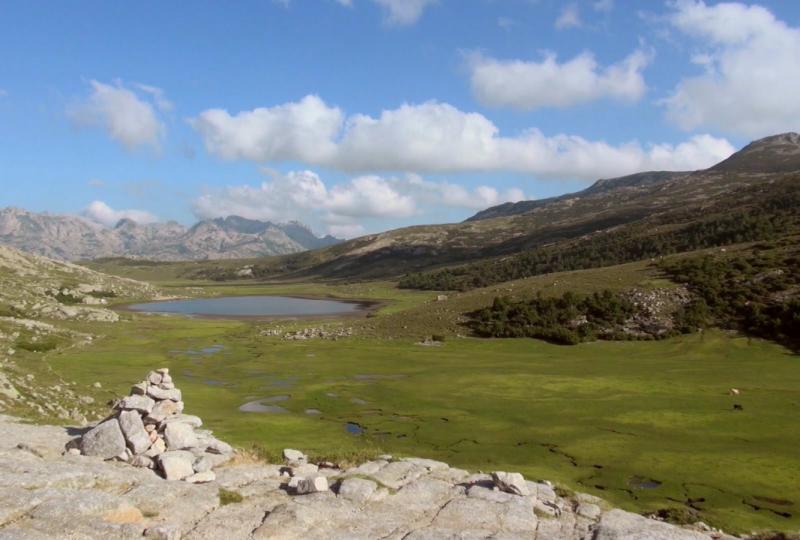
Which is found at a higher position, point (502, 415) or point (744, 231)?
point (744, 231)

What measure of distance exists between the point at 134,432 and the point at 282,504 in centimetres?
898

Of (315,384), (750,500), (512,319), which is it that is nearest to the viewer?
(750,500)

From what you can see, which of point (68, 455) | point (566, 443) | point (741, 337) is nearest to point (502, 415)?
point (566, 443)

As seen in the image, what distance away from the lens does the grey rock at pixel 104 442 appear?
26.1 m

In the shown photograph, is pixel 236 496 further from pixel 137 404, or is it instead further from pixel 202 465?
pixel 137 404

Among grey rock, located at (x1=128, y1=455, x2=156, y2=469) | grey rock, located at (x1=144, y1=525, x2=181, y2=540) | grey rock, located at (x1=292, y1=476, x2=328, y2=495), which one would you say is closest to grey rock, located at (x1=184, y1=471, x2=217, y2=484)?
grey rock, located at (x1=128, y1=455, x2=156, y2=469)

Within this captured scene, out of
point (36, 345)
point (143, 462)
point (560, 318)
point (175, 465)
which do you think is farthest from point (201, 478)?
point (560, 318)

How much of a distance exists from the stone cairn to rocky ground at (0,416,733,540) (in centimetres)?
51

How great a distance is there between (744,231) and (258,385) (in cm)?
17374

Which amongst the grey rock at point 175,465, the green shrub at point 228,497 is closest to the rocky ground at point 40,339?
the grey rock at point 175,465

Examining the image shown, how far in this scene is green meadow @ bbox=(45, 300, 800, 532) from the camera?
33.0 meters

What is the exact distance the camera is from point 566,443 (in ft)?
133

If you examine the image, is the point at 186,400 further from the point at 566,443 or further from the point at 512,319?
the point at 512,319

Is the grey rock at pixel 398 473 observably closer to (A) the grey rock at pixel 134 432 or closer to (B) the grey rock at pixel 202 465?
(B) the grey rock at pixel 202 465
